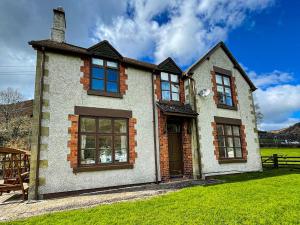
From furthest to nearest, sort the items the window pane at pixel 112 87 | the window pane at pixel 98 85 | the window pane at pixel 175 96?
1. the window pane at pixel 175 96
2. the window pane at pixel 112 87
3. the window pane at pixel 98 85

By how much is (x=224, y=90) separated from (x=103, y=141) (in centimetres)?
864

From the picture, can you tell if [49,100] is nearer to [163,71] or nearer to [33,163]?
[33,163]

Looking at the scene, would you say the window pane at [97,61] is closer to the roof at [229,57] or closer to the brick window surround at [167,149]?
the brick window surround at [167,149]

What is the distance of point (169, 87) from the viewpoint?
1212cm

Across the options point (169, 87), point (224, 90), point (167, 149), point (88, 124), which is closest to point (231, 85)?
point (224, 90)

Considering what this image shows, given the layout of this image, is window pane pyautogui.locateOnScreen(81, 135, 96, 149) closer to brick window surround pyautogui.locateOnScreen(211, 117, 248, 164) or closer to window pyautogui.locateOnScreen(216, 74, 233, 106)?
brick window surround pyautogui.locateOnScreen(211, 117, 248, 164)

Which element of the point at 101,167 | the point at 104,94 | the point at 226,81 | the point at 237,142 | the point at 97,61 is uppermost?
the point at 226,81

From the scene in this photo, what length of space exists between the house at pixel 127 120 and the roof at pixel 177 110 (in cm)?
5

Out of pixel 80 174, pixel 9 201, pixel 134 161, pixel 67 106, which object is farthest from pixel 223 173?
pixel 9 201

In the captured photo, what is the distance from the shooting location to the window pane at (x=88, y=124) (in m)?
9.11

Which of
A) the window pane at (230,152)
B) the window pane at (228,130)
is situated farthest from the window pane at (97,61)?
the window pane at (230,152)

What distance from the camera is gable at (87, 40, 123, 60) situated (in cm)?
990

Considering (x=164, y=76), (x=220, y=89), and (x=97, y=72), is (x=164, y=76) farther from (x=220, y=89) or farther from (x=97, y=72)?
(x=220, y=89)

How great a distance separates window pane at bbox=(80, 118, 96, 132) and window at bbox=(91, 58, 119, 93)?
149cm
